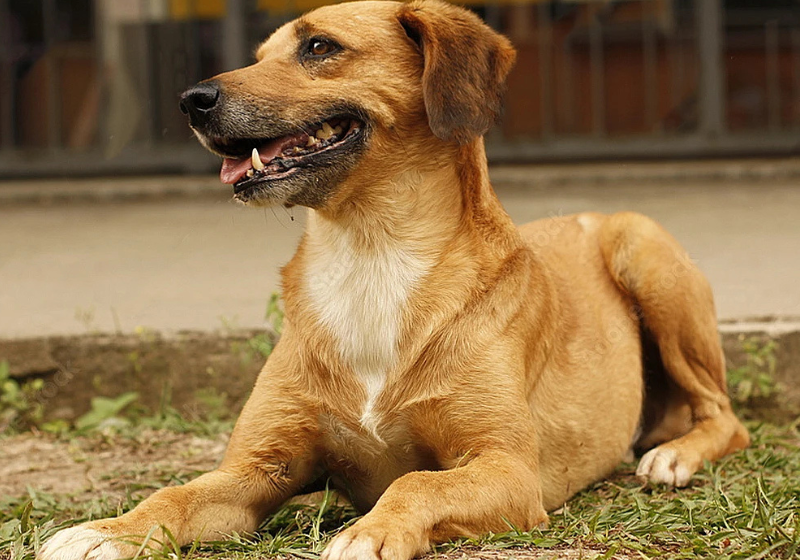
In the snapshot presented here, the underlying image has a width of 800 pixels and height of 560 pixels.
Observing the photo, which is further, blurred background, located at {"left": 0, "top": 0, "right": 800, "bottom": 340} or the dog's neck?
blurred background, located at {"left": 0, "top": 0, "right": 800, "bottom": 340}

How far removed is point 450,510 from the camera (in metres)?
3.25

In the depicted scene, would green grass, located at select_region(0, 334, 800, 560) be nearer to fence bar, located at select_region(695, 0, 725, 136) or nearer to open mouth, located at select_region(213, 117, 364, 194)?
open mouth, located at select_region(213, 117, 364, 194)

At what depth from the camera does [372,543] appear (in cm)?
298

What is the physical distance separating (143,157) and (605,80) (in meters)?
4.30

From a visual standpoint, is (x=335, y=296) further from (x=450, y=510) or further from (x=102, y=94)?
(x=102, y=94)

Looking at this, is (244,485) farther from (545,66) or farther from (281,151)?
(545,66)

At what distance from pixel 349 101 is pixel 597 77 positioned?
7979 mm

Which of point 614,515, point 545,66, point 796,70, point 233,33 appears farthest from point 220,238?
point 796,70

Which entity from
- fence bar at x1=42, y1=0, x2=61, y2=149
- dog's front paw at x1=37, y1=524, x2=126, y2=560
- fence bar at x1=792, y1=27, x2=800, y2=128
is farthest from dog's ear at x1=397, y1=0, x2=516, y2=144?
fence bar at x1=792, y1=27, x2=800, y2=128

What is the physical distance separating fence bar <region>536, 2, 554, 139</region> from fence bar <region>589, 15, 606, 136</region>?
377 millimetres

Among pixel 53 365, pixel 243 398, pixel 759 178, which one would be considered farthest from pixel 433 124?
pixel 759 178

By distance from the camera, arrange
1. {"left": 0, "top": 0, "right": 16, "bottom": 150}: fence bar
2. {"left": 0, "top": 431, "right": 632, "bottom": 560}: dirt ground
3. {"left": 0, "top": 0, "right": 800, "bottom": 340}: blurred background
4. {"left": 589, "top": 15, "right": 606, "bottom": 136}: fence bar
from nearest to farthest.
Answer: {"left": 0, "top": 431, "right": 632, "bottom": 560}: dirt ground
{"left": 0, "top": 0, "right": 800, "bottom": 340}: blurred background
{"left": 589, "top": 15, "right": 606, "bottom": 136}: fence bar
{"left": 0, "top": 0, "right": 16, "bottom": 150}: fence bar

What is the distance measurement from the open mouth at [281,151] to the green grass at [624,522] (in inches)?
39.6

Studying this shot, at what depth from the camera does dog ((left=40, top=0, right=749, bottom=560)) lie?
360cm
